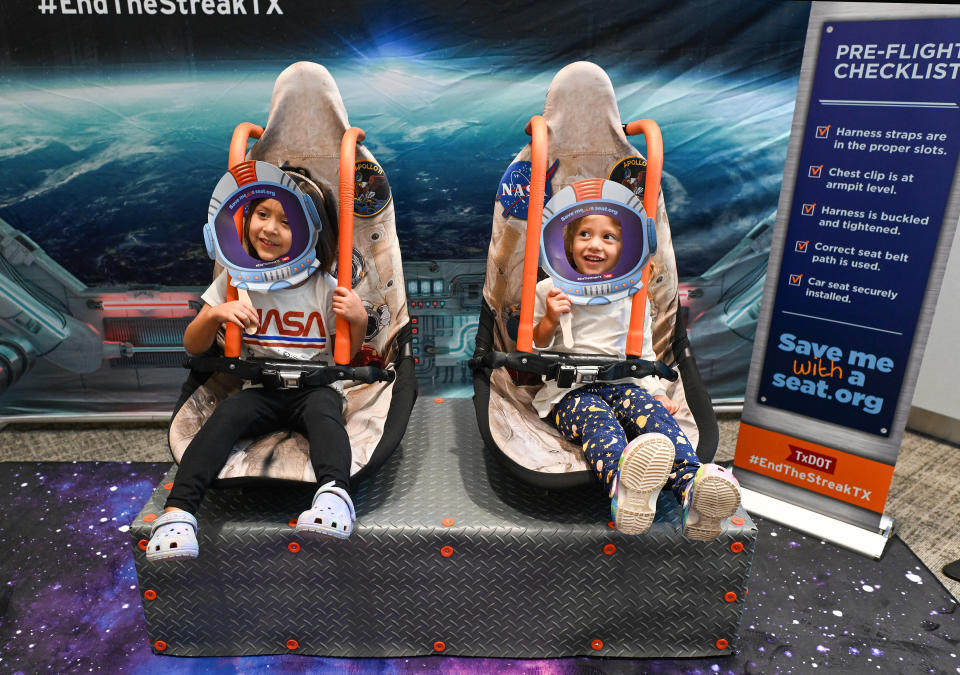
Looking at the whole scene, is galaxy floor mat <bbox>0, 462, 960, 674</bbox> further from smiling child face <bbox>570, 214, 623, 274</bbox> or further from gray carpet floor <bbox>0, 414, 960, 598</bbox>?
smiling child face <bbox>570, 214, 623, 274</bbox>

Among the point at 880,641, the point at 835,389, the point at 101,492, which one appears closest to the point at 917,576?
the point at 880,641

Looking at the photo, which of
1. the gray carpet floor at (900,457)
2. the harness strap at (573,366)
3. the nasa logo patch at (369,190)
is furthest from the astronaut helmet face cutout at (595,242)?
the gray carpet floor at (900,457)

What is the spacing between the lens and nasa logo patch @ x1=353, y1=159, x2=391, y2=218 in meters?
1.75

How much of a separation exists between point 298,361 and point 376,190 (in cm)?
53

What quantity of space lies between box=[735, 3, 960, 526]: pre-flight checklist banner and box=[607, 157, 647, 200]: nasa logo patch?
0.48 metres

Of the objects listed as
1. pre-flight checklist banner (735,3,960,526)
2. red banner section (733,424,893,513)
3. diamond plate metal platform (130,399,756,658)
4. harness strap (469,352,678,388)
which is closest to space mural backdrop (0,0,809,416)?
pre-flight checklist banner (735,3,960,526)

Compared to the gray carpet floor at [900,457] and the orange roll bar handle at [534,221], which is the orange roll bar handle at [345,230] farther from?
the gray carpet floor at [900,457]

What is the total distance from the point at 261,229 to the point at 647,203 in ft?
3.20

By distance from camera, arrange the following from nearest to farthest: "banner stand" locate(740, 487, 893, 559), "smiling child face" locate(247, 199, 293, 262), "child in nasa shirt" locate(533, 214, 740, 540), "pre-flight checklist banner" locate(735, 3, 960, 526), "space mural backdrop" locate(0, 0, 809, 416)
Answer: "child in nasa shirt" locate(533, 214, 740, 540) < "smiling child face" locate(247, 199, 293, 262) < "pre-flight checklist banner" locate(735, 3, 960, 526) < "banner stand" locate(740, 487, 893, 559) < "space mural backdrop" locate(0, 0, 809, 416)

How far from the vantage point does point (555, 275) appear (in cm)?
165

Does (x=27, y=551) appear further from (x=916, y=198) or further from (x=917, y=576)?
(x=916, y=198)

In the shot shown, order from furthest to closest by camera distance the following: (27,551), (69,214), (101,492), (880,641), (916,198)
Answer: (69,214), (101,492), (27,551), (916,198), (880,641)

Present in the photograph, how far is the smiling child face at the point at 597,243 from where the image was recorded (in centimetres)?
162

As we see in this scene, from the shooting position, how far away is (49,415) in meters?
2.58
